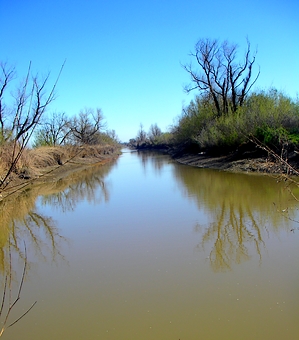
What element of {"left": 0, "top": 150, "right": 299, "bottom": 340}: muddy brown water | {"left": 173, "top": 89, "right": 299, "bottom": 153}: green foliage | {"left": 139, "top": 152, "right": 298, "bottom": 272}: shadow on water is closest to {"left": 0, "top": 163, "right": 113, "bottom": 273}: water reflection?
{"left": 0, "top": 150, "right": 299, "bottom": 340}: muddy brown water

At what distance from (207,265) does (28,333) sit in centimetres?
263

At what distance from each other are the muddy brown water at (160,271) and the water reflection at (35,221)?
4 centimetres

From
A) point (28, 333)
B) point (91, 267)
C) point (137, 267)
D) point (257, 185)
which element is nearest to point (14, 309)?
point (28, 333)

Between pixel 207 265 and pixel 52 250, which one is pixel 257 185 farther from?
pixel 52 250

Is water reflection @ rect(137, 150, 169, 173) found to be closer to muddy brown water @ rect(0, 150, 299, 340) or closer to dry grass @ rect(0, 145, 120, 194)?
dry grass @ rect(0, 145, 120, 194)

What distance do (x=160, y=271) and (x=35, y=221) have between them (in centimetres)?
518

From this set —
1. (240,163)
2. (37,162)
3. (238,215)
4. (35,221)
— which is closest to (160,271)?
(238,215)

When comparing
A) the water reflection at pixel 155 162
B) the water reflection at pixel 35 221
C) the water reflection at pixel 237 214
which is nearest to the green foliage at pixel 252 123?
the water reflection at pixel 237 214

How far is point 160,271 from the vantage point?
14.9 feet

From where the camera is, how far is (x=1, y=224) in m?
8.20

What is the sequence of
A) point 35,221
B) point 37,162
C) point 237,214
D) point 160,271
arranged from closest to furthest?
1. point 160,271
2. point 237,214
3. point 35,221
4. point 37,162

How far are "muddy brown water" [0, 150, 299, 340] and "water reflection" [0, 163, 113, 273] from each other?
0.14ft

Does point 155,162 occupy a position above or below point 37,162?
below

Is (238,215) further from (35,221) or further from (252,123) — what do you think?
(252,123)
